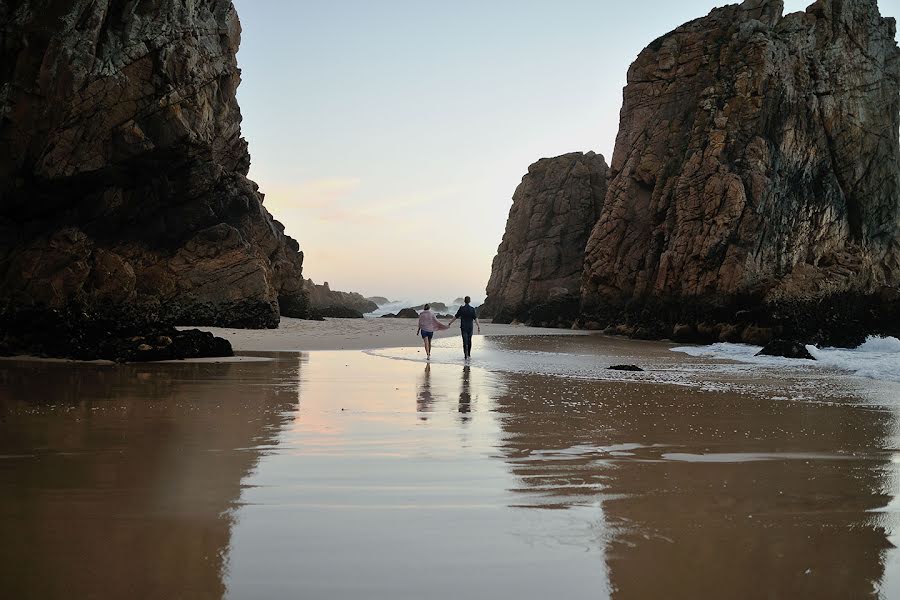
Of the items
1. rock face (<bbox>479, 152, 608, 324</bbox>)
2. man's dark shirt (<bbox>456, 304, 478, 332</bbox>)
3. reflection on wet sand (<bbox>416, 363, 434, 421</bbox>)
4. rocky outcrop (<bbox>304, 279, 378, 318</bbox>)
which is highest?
rock face (<bbox>479, 152, 608, 324</bbox>)

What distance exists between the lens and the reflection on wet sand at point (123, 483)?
8.36 ft

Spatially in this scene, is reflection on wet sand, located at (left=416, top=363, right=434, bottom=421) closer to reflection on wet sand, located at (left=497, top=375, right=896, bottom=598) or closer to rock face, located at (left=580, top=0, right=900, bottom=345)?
reflection on wet sand, located at (left=497, top=375, right=896, bottom=598)

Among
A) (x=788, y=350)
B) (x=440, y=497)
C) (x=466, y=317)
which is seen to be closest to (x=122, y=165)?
(x=466, y=317)

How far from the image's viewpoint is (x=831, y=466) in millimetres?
4676

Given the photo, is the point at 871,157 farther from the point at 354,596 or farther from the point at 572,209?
the point at 354,596

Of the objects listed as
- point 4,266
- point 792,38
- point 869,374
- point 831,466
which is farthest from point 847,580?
point 792,38

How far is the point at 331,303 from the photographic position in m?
60.8

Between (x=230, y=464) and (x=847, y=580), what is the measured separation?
3.54 metres

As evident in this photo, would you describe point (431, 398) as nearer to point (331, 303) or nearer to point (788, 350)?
point (788, 350)

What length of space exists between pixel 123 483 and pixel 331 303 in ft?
189

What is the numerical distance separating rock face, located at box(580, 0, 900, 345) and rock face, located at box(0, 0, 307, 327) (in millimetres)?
19476

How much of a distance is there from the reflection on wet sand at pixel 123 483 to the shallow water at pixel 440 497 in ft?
0.05

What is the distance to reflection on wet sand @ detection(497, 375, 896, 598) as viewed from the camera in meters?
2.70

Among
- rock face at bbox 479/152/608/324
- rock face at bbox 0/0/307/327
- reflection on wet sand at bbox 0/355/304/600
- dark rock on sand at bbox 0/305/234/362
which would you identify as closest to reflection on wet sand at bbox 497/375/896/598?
reflection on wet sand at bbox 0/355/304/600
